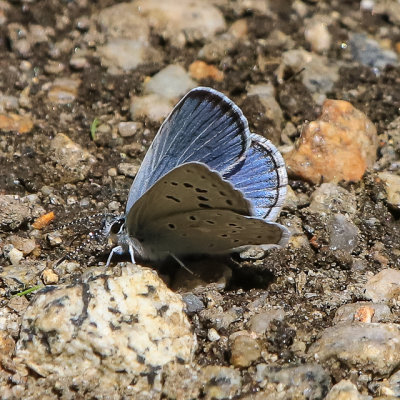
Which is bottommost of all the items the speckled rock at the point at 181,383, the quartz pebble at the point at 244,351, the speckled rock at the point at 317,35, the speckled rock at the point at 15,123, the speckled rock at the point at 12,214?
the speckled rock at the point at 12,214

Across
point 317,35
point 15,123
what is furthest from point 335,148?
point 15,123

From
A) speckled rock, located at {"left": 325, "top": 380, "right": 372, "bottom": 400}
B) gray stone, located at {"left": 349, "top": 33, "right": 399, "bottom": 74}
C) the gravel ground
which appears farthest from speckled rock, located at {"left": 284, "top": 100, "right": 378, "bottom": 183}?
speckled rock, located at {"left": 325, "top": 380, "right": 372, "bottom": 400}

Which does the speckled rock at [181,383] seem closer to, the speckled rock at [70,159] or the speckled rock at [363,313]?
the speckled rock at [363,313]

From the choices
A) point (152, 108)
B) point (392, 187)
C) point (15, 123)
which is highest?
point (392, 187)

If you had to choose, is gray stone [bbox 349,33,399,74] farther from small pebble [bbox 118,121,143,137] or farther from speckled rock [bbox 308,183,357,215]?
small pebble [bbox 118,121,143,137]

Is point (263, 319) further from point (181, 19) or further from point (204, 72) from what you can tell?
point (181, 19)

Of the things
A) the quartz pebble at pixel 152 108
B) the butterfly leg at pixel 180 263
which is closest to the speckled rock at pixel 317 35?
the quartz pebble at pixel 152 108
